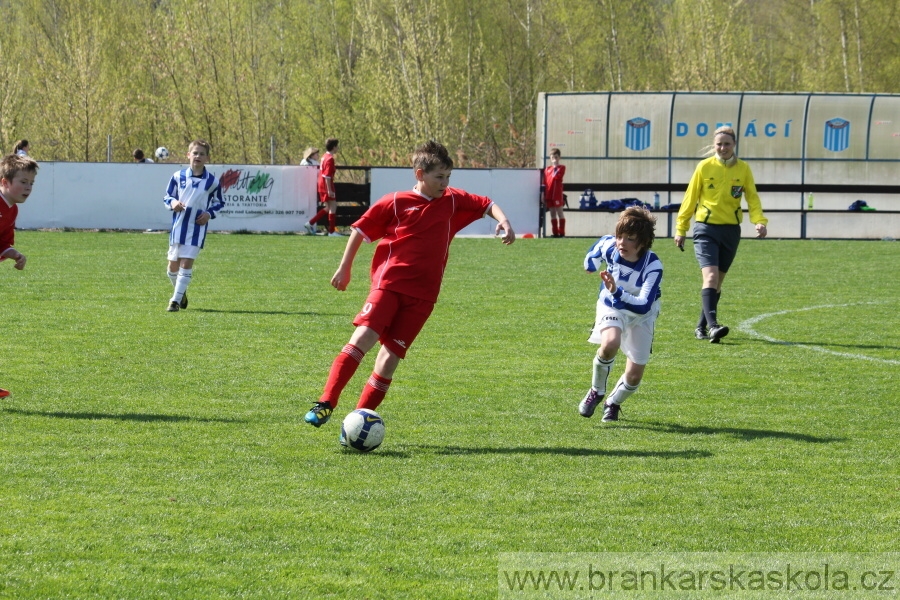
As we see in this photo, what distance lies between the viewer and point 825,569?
4340 millimetres

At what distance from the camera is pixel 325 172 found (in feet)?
79.1

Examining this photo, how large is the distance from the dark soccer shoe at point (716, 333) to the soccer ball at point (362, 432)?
16.5 ft

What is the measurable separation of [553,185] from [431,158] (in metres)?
18.6

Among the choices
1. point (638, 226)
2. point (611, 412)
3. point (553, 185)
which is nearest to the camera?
point (638, 226)

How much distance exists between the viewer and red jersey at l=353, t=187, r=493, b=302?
6.55 meters

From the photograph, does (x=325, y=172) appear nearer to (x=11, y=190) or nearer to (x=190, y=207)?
(x=190, y=207)

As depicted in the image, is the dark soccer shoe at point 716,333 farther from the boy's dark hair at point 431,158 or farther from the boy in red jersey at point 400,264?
the boy's dark hair at point 431,158

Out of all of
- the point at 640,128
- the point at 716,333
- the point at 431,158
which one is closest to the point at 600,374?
the point at 431,158

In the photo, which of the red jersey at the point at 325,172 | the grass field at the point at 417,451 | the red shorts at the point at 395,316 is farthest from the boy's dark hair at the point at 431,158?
the red jersey at the point at 325,172

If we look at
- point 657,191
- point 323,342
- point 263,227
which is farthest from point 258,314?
point 657,191

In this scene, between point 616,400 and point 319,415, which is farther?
point 616,400

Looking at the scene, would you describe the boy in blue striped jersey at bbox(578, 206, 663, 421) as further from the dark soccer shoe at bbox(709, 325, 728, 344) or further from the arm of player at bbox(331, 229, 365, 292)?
the dark soccer shoe at bbox(709, 325, 728, 344)

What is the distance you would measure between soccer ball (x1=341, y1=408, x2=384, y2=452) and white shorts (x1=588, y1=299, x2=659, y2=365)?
161 cm

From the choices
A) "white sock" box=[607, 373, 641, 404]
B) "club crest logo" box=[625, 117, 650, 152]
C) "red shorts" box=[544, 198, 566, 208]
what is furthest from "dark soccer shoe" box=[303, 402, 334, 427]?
"club crest logo" box=[625, 117, 650, 152]
